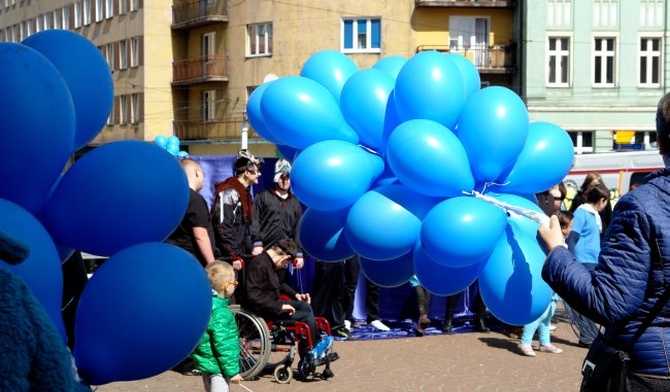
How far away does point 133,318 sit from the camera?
136 inches

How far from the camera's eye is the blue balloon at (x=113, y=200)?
359 centimetres

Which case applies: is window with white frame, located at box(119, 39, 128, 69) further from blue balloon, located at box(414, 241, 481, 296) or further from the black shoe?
blue balloon, located at box(414, 241, 481, 296)

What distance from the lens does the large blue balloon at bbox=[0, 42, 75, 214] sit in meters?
3.41

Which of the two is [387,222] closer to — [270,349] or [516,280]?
[516,280]

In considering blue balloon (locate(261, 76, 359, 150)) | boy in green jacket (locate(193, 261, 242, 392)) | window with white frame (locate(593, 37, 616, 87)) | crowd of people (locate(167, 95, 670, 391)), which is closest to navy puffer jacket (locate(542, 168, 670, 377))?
crowd of people (locate(167, 95, 670, 391))

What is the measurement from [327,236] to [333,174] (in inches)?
17.7

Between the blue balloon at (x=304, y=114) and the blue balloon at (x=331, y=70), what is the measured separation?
0.23m

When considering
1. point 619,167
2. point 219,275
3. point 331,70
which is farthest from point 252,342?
point 619,167

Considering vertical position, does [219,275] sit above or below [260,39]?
below

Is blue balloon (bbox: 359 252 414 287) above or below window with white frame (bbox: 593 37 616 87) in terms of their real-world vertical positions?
below

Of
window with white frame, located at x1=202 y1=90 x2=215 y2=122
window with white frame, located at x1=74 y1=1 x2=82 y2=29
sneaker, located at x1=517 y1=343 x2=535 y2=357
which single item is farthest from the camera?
window with white frame, located at x1=74 y1=1 x2=82 y2=29

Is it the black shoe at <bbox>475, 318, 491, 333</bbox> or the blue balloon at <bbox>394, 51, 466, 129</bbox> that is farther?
the black shoe at <bbox>475, 318, 491, 333</bbox>

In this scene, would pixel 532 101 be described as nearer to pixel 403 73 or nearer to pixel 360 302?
pixel 360 302

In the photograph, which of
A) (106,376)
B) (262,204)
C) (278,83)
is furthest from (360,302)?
(106,376)
